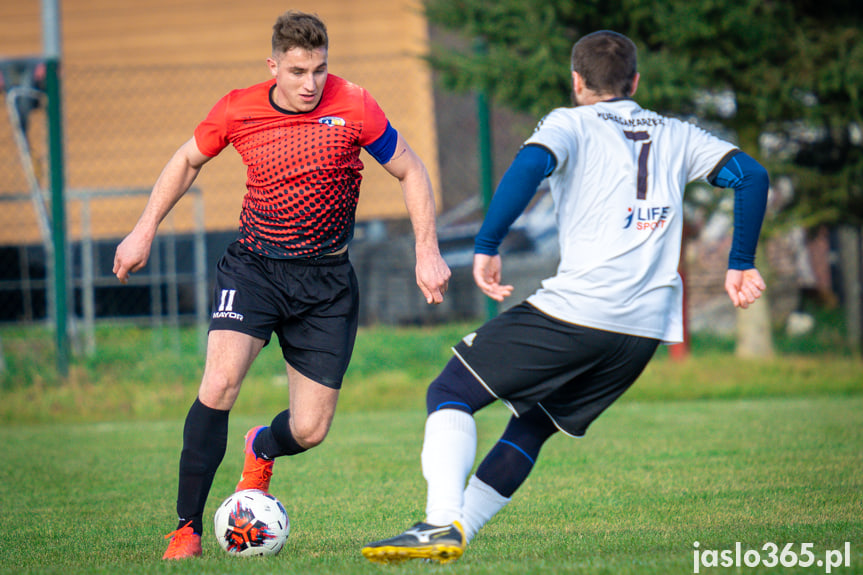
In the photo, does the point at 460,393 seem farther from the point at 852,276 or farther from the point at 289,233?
the point at 852,276

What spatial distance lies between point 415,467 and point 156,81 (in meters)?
12.2

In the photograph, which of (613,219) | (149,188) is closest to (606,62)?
(613,219)

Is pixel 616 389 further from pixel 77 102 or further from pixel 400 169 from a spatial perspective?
pixel 77 102

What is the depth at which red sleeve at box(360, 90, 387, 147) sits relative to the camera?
4180 mm

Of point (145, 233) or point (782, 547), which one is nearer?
point (782, 547)

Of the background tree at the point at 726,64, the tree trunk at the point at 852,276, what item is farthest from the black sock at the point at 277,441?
the tree trunk at the point at 852,276

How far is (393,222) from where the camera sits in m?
11.7

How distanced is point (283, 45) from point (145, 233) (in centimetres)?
100

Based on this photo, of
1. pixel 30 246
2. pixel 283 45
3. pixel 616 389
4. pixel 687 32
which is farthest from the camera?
pixel 30 246

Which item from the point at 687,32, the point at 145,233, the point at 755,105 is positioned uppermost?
the point at 687,32

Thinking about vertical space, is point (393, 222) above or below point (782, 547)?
above

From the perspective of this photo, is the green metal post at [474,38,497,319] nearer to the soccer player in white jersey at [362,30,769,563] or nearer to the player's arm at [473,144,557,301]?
the soccer player in white jersey at [362,30,769,563]

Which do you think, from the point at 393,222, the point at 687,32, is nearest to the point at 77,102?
the point at 393,222

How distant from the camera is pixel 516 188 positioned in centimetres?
343
